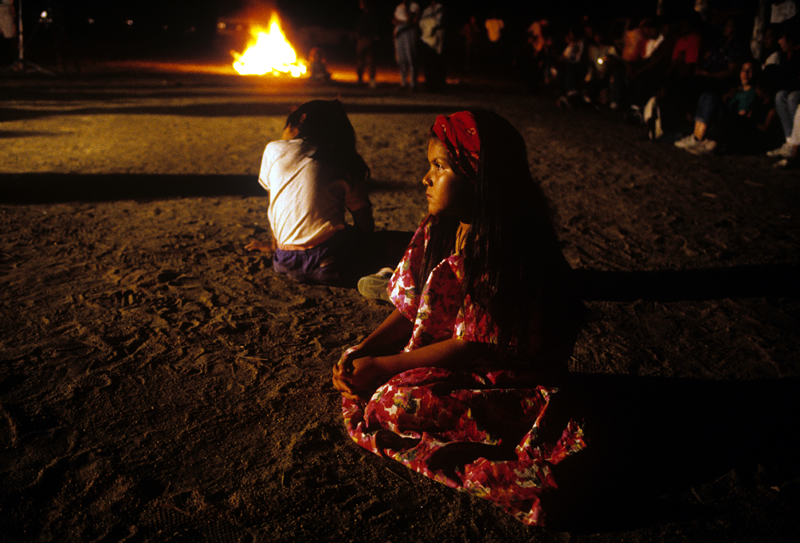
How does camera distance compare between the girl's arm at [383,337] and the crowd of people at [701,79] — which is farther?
the crowd of people at [701,79]

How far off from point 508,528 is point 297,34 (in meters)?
19.1

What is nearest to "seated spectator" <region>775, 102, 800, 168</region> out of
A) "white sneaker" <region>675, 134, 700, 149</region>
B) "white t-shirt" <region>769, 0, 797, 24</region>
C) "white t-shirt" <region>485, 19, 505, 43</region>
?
"white sneaker" <region>675, 134, 700, 149</region>

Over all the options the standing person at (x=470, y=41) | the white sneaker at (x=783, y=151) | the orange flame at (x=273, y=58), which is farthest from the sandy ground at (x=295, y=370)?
the standing person at (x=470, y=41)

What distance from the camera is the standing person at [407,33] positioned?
12891 mm

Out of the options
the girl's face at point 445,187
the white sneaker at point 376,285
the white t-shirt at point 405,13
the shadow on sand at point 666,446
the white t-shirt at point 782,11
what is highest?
the white t-shirt at point 405,13

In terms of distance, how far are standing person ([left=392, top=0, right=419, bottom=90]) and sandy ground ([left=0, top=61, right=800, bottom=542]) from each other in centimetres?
Result: 785

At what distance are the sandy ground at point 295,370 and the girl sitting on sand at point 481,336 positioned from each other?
0.14 metres

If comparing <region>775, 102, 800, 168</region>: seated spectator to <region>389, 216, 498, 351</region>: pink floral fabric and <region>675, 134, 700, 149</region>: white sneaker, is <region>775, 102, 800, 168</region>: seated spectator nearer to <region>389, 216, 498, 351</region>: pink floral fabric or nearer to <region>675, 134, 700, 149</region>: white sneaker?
<region>675, 134, 700, 149</region>: white sneaker

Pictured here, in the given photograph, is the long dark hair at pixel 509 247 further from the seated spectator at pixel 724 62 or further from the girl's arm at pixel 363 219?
the seated spectator at pixel 724 62

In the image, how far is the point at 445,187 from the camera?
79.7 inches

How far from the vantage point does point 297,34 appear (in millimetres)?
18516

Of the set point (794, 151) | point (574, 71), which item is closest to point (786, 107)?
point (794, 151)

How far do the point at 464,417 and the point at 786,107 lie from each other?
7.73m

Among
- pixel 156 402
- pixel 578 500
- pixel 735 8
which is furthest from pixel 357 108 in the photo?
pixel 578 500
